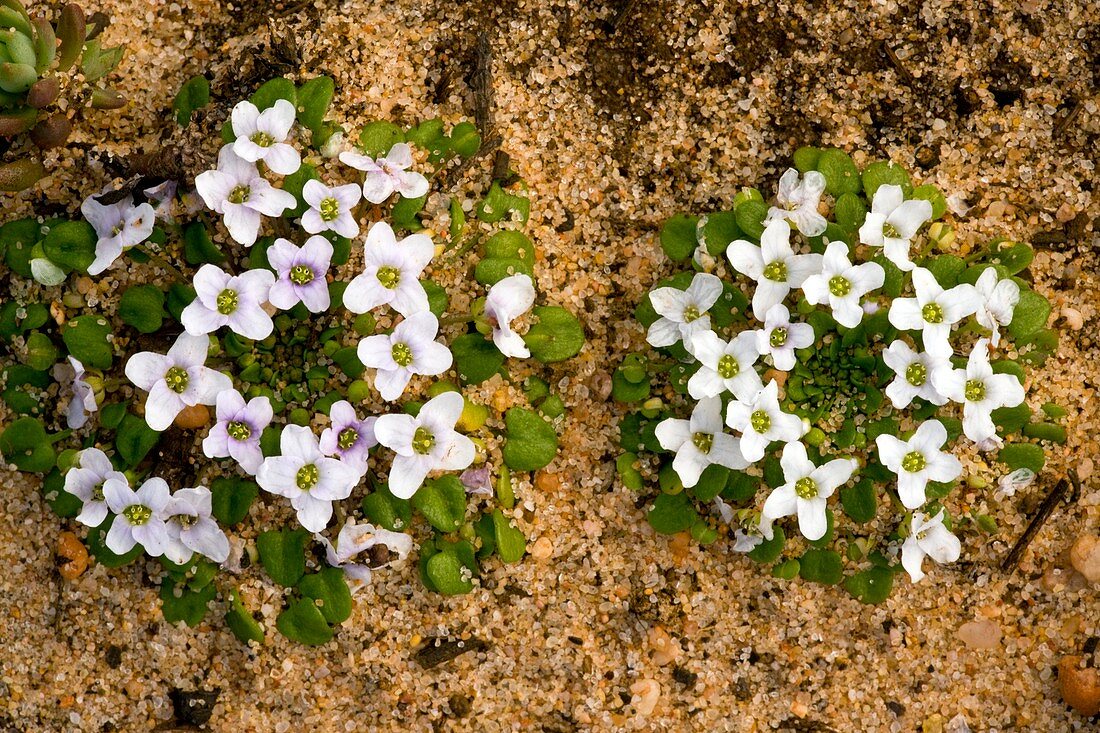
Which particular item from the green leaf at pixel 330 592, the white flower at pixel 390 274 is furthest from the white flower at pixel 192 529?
the white flower at pixel 390 274

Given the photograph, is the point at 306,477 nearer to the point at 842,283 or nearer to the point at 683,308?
the point at 683,308

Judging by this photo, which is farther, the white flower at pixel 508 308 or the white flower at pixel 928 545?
the white flower at pixel 928 545

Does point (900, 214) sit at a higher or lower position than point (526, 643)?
higher

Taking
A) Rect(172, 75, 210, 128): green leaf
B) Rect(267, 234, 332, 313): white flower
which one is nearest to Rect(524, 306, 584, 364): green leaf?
Rect(267, 234, 332, 313): white flower

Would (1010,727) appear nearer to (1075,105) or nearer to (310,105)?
(1075,105)

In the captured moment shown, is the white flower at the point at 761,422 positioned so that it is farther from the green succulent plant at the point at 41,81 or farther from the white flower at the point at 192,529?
the green succulent plant at the point at 41,81

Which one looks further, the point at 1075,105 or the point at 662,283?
the point at 1075,105

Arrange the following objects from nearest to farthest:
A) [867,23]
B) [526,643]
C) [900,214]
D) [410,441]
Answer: [410,441] < [900,214] < [526,643] < [867,23]

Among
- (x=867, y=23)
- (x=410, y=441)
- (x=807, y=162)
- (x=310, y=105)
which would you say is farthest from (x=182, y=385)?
(x=867, y=23)
